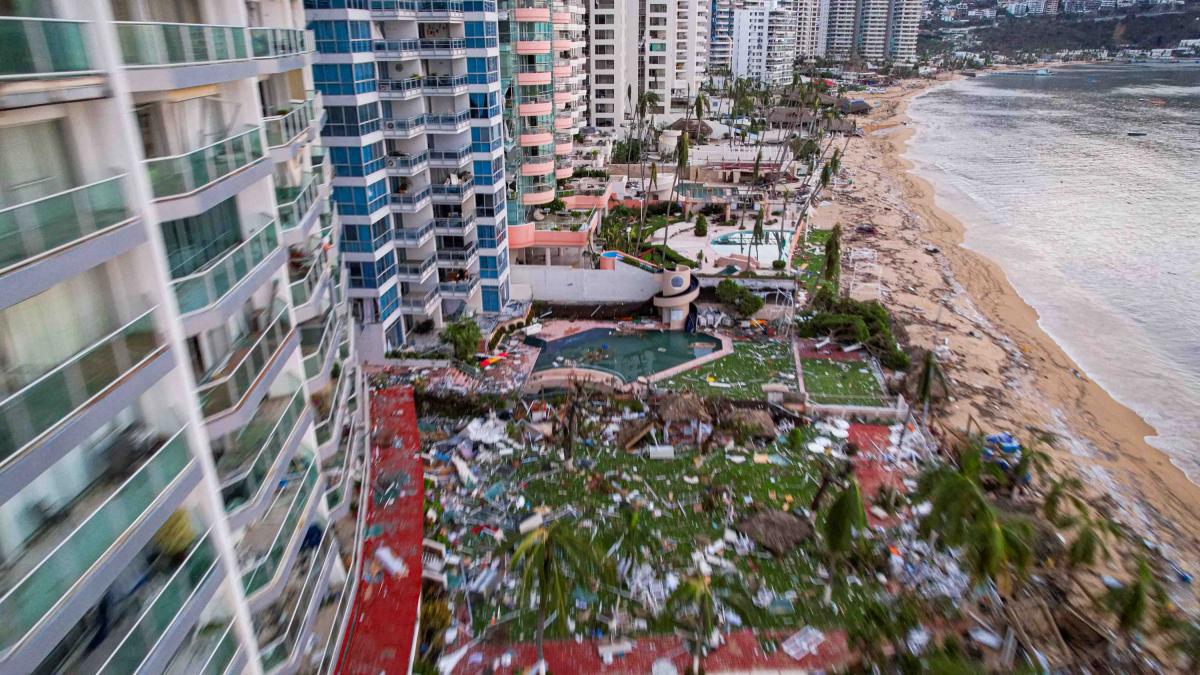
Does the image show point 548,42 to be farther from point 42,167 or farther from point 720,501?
point 42,167

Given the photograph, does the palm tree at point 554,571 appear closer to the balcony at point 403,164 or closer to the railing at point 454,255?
the balcony at point 403,164

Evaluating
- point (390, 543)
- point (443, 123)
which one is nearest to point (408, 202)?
point (443, 123)

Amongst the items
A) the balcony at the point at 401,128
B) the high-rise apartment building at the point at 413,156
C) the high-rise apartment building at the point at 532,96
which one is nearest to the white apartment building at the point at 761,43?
the high-rise apartment building at the point at 532,96

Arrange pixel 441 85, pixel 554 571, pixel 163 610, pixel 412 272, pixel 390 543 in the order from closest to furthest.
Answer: pixel 163 610 → pixel 554 571 → pixel 390 543 → pixel 441 85 → pixel 412 272

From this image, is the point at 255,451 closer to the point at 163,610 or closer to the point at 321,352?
the point at 163,610

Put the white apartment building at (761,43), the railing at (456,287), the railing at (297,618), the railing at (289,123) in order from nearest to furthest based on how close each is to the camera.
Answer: the railing at (297,618), the railing at (289,123), the railing at (456,287), the white apartment building at (761,43)

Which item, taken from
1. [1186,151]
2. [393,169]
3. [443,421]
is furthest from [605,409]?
[1186,151]
